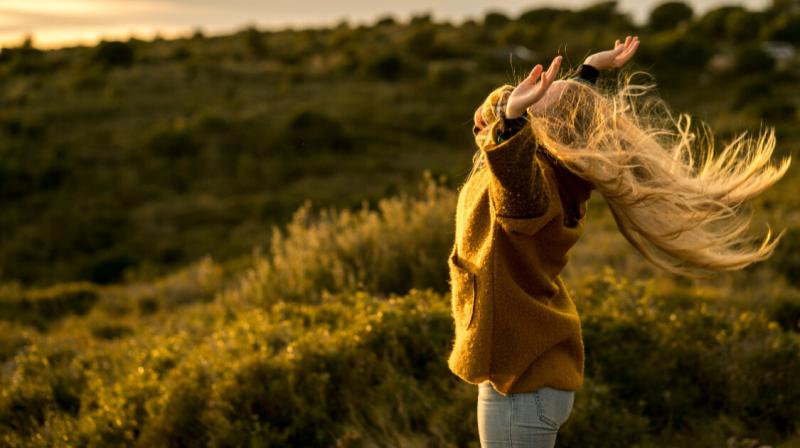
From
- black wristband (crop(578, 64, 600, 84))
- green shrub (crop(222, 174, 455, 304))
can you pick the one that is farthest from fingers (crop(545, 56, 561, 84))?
green shrub (crop(222, 174, 455, 304))

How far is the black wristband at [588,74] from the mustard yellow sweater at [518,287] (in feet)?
1.07

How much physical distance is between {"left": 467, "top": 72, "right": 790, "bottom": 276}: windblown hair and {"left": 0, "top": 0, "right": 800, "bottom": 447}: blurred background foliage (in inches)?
7.4

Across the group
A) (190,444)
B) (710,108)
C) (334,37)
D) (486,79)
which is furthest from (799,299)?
(334,37)

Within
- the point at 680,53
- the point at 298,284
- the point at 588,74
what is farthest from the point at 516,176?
the point at 680,53

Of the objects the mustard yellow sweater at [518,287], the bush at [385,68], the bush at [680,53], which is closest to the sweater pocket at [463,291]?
the mustard yellow sweater at [518,287]

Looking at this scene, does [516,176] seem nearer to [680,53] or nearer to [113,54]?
[680,53]

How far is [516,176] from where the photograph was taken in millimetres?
2217

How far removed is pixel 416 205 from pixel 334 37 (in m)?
31.6

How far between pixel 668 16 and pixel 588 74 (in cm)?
3919

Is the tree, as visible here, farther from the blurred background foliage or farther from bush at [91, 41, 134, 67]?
bush at [91, 41, 134, 67]

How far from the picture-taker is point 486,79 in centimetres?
3095

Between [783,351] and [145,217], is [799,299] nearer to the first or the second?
[783,351]

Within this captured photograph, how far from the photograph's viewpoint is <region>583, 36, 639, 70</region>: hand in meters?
2.63

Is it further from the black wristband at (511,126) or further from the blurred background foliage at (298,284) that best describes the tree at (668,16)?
the black wristband at (511,126)
